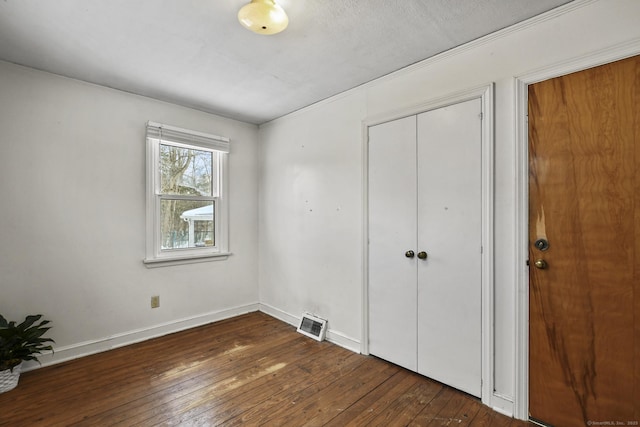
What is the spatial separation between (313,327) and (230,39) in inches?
104

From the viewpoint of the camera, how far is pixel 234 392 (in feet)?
6.76

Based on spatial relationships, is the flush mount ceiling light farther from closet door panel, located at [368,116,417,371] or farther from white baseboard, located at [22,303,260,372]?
white baseboard, located at [22,303,260,372]

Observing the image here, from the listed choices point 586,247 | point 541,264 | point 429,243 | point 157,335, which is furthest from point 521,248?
point 157,335

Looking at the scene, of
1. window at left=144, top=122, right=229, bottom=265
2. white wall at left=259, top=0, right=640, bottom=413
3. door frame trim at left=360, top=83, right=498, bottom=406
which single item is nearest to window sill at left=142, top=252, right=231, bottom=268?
window at left=144, top=122, right=229, bottom=265

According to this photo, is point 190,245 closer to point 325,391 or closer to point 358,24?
point 325,391

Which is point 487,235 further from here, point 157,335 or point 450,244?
point 157,335

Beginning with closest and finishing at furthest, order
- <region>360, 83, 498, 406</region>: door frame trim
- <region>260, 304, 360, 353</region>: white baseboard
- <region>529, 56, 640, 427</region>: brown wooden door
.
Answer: <region>529, 56, 640, 427</region>: brown wooden door
<region>360, 83, 498, 406</region>: door frame trim
<region>260, 304, 360, 353</region>: white baseboard

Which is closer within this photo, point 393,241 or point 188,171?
point 393,241

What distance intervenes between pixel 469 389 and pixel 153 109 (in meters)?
3.66

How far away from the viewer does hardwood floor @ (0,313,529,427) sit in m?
1.79

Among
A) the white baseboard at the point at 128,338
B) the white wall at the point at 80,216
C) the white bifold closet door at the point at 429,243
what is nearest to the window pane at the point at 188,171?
the white wall at the point at 80,216

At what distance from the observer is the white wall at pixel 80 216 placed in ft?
7.59

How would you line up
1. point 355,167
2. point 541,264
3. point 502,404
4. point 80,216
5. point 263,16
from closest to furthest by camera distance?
1. point 263,16
2. point 541,264
3. point 502,404
4. point 80,216
5. point 355,167

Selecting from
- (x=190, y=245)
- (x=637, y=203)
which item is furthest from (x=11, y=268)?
(x=637, y=203)
